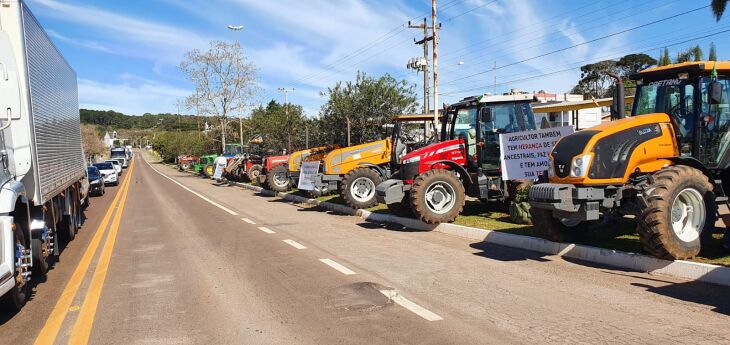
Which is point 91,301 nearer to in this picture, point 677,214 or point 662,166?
point 677,214

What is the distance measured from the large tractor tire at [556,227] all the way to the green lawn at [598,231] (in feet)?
0.54

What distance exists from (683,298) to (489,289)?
2056 millimetres

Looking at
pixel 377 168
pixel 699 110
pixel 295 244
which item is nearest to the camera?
pixel 699 110

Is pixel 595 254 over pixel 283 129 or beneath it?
beneath

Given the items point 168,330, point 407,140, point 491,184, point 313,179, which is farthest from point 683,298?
point 313,179

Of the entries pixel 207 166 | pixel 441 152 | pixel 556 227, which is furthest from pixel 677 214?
pixel 207 166

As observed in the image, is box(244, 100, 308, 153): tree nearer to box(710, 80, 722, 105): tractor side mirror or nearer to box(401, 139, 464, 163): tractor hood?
box(401, 139, 464, 163): tractor hood

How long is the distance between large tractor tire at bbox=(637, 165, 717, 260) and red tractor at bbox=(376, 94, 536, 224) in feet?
14.9

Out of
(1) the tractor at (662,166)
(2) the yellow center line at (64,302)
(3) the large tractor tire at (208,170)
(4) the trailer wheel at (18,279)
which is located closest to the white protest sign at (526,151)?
(1) the tractor at (662,166)

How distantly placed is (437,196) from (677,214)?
16.4 ft

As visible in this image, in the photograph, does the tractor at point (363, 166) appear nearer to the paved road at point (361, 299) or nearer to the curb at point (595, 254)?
the curb at point (595, 254)

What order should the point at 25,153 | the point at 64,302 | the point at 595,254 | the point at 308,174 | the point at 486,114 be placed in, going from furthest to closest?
the point at 308,174
the point at 486,114
the point at 595,254
the point at 25,153
the point at 64,302

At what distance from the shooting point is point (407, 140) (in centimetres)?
1608

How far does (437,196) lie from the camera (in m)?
11.3
